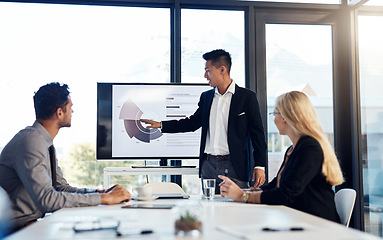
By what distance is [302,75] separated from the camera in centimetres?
475

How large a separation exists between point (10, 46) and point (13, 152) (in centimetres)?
240

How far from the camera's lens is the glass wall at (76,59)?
4309mm

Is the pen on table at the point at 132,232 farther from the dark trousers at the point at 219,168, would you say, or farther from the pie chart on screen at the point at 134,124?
the pie chart on screen at the point at 134,124

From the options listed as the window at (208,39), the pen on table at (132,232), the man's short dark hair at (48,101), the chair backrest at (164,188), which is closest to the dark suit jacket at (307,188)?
the pen on table at (132,232)

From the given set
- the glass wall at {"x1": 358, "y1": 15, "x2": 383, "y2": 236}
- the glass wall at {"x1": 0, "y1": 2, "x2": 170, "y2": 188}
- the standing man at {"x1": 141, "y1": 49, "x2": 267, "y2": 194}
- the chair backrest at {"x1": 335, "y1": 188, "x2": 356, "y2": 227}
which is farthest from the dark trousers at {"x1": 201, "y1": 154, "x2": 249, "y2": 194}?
the glass wall at {"x1": 358, "y1": 15, "x2": 383, "y2": 236}

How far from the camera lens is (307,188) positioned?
2199 mm

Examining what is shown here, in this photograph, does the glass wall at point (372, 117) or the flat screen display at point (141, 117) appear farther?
the glass wall at point (372, 117)

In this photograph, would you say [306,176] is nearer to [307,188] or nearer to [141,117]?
[307,188]

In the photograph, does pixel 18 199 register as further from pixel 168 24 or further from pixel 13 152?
pixel 168 24

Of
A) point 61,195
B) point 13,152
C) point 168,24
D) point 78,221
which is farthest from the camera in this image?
point 168,24

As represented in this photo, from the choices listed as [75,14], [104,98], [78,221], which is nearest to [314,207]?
[78,221]

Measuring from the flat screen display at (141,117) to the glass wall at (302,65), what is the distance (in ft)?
→ 2.95

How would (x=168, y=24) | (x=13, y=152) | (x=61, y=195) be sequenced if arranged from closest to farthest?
(x=61, y=195) → (x=13, y=152) → (x=168, y=24)

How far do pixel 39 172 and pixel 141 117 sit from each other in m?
2.17
